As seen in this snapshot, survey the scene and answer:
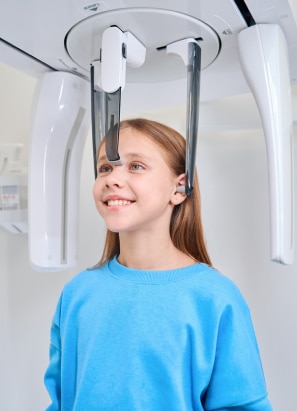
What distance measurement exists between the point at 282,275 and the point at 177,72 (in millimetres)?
479

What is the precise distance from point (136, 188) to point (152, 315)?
0.68 feet

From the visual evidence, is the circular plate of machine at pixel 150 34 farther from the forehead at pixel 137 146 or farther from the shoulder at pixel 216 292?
the shoulder at pixel 216 292

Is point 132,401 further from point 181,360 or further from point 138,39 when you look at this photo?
point 138,39

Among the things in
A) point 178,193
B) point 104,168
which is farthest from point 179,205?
point 104,168

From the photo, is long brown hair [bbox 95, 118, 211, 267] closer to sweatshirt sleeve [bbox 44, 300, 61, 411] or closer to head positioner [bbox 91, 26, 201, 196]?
head positioner [bbox 91, 26, 201, 196]

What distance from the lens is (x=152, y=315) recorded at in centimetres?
71

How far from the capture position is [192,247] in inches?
32.7

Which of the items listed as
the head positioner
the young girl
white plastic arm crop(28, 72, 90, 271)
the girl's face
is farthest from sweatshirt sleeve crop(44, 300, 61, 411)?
the head positioner

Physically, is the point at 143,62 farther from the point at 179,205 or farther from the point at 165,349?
the point at 165,349

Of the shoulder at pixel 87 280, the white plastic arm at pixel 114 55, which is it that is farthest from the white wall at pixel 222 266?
the white plastic arm at pixel 114 55

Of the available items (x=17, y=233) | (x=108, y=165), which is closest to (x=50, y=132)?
(x=108, y=165)

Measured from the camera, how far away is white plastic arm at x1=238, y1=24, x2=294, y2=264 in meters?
0.59

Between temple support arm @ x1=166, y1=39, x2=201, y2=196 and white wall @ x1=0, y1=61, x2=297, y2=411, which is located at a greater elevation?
temple support arm @ x1=166, y1=39, x2=201, y2=196

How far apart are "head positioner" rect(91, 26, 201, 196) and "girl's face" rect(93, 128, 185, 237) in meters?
0.08
